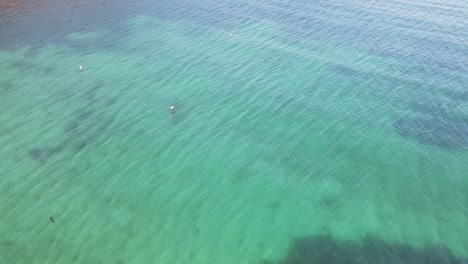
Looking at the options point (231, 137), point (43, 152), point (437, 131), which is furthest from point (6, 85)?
point (437, 131)

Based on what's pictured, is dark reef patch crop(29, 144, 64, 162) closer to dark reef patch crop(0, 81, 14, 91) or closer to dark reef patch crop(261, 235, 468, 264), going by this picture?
dark reef patch crop(0, 81, 14, 91)

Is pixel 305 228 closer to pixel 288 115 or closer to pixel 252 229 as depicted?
pixel 252 229

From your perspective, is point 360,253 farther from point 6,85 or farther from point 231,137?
point 6,85

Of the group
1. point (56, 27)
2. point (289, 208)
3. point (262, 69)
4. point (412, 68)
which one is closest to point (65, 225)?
point (289, 208)

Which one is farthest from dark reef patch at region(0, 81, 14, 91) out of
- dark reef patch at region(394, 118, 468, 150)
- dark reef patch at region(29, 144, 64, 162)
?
dark reef patch at region(394, 118, 468, 150)

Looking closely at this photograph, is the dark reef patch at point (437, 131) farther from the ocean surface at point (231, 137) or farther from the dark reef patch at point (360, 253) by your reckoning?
the dark reef patch at point (360, 253)

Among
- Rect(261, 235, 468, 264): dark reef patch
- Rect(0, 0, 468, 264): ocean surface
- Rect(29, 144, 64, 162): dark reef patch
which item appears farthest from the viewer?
Rect(29, 144, 64, 162): dark reef patch
